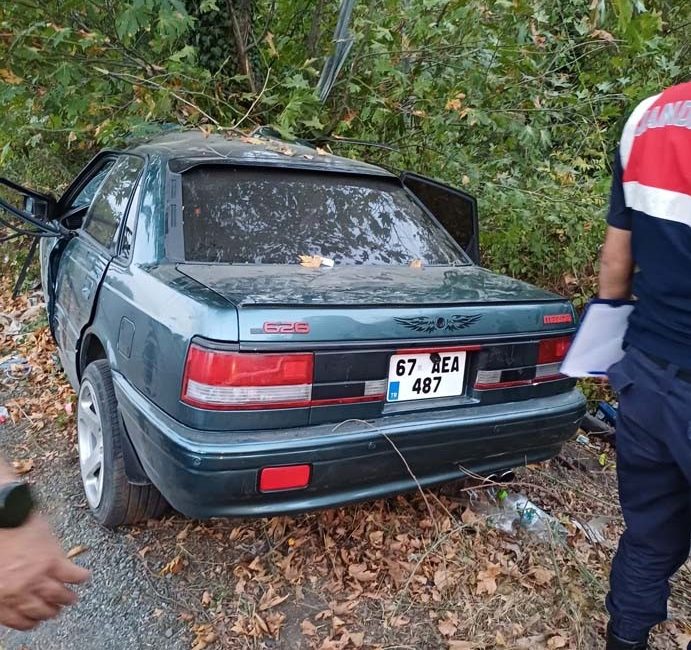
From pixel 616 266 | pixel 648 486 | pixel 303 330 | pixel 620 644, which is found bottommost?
pixel 620 644

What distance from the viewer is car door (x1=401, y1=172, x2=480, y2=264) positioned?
3477 millimetres

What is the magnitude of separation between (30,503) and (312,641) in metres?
1.63

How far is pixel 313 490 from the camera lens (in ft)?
7.07

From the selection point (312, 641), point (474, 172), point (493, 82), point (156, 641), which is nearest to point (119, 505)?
point (156, 641)

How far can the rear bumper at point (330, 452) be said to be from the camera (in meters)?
2.01

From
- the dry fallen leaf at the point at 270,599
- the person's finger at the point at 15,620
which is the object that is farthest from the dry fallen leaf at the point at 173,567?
the person's finger at the point at 15,620

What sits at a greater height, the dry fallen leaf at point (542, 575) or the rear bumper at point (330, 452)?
the rear bumper at point (330, 452)

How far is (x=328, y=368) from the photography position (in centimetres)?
209

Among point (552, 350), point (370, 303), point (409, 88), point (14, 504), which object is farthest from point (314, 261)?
point (409, 88)

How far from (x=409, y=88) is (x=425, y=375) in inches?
134

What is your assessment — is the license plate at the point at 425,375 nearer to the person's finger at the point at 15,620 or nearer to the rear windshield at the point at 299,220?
the rear windshield at the point at 299,220

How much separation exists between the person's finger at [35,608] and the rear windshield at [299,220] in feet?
5.52

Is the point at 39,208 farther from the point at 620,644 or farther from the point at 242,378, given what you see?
the point at 620,644

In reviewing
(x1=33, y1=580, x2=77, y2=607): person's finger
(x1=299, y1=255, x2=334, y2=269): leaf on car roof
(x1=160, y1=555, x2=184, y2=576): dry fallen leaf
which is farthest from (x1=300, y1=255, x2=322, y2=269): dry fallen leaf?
(x1=33, y1=580, x2=77, y2=607): person's finger
